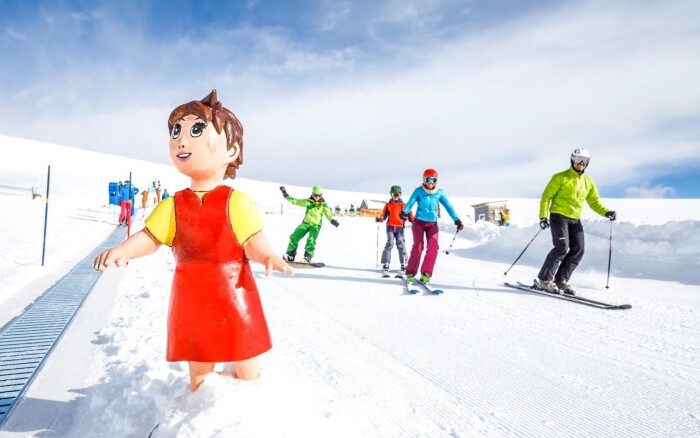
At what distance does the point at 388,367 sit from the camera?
98.0 inches

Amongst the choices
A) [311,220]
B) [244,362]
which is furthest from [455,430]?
[311,220]

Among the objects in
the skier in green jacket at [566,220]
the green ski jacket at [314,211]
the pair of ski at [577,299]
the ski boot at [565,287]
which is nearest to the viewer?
the pair of ski at [577,299]

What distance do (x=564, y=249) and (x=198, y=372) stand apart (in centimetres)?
496

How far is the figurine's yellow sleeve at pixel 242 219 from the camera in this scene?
186cm

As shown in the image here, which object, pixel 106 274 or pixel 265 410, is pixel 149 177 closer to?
pixel 106 274

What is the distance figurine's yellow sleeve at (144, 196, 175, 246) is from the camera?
6.21 feet

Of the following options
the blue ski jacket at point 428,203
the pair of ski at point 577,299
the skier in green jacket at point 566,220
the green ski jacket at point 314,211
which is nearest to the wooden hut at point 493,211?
the green ski jacket at point 314,211

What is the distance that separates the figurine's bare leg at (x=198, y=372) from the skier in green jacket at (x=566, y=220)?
4.66m

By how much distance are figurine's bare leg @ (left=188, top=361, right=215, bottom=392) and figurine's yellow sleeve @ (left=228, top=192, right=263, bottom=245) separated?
592 millimetres

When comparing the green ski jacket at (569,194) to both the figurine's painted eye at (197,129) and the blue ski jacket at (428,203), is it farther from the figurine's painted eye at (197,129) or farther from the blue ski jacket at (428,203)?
the figurine's painted eye at (197,129)

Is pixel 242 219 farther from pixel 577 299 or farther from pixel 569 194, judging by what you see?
pixel 569 194

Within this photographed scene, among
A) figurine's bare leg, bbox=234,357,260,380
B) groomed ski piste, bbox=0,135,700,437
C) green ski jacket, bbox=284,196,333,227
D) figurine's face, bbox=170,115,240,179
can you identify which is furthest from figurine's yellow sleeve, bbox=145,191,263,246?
green ski jacket, bbox=284,196,333,227

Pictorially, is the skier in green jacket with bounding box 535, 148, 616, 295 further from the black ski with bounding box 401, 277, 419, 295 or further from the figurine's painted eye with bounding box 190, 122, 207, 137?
the figurine's painted eye with bounding box 190, 122, 207, 137

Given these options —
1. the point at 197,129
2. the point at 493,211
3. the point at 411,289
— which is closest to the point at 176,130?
the point at 197,129
